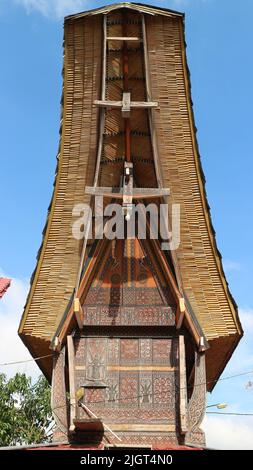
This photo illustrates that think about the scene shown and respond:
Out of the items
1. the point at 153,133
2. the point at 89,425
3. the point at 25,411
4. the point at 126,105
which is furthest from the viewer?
the point at 25,411

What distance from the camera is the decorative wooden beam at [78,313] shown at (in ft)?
31.4

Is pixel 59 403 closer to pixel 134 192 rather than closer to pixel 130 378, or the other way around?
pixel 130 378

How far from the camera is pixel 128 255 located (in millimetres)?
10430

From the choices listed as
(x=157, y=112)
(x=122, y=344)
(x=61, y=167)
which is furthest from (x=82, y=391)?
(x=157, y=112)

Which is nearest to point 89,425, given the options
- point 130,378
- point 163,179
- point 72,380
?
point 72,380

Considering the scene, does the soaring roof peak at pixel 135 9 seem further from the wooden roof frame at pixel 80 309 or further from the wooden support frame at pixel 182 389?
the wooden support frame at pixel 182 389

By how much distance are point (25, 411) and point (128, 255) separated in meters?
12.0

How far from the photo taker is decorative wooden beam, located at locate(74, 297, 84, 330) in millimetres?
9570

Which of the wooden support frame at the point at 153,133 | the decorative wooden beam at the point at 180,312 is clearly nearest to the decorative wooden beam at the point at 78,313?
the decorative wooden beam at the point at 180,312

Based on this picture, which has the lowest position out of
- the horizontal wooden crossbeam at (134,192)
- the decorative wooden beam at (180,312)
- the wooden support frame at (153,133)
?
the decorative wooden beam at (180,312)

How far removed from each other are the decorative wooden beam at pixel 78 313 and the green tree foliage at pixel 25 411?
10870 millimetres

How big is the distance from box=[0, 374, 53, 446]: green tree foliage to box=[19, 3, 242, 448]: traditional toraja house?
1011 centimetres

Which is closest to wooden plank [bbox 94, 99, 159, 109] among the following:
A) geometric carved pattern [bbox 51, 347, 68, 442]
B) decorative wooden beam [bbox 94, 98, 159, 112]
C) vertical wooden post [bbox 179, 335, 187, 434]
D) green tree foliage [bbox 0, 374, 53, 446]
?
decorative wooden beam [bbox 94, 98, 159, 112]

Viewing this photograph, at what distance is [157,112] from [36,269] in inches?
139
